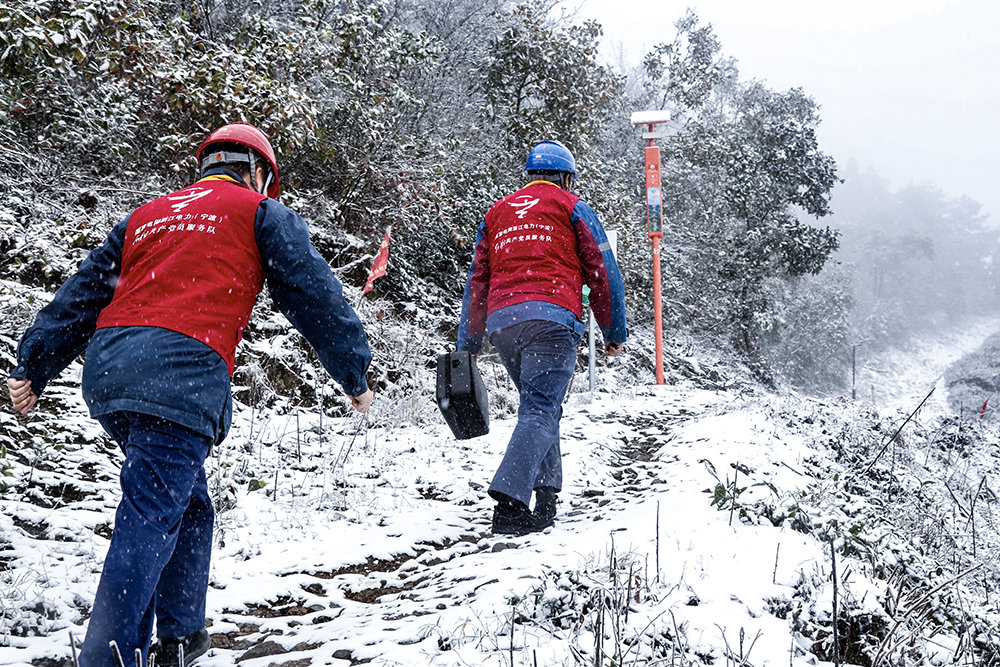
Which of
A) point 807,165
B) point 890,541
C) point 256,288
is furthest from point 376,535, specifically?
point 807,165

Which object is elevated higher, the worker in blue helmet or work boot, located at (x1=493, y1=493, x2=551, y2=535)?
the worker in blue helmet

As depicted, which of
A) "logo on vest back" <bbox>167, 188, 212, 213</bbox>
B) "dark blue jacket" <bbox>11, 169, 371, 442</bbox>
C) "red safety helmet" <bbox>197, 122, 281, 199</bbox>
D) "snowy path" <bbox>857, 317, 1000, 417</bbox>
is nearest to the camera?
"dark blue jacket" <bbox>11, 169, 371, 442</bbox>

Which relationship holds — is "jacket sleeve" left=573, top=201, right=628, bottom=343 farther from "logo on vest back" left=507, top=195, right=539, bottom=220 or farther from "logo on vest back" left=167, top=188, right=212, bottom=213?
"logo on vest back" left=167, top=188, right=212, bottom=213

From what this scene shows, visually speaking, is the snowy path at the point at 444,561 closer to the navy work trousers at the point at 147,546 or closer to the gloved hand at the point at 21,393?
the navy work trousers at the point at 147,546

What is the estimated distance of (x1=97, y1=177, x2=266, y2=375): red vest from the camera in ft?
7.24

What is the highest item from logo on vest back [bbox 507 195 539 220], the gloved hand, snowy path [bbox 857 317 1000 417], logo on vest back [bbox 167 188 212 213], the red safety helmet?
snowy path [bbox 857 317 1000 417]

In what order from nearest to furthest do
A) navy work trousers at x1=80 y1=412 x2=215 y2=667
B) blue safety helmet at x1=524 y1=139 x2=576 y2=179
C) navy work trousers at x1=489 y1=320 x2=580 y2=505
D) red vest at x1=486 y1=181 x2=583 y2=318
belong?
navy work trousers at x1=80 y1=412 x2=215 y2=667 → navy work trousers at x1=489 y1=320 x2=580 y2=505 → red vest at x1=486 y1=181 x2=583 y2=318 → blue safety helmet at x1=524 y1=139 x2=576 y2=179

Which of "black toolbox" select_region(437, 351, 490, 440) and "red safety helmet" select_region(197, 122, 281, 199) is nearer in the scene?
"red safety helmet" select_region(197, 122, 281, 199)

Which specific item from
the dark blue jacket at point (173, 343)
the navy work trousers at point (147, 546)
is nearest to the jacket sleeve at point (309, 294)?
the dark blue jacket at point (173, 343)

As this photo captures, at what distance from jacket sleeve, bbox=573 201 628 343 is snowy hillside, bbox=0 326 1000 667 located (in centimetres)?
99

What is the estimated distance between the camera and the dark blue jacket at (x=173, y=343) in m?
2.10

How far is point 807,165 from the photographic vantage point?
2220 cm

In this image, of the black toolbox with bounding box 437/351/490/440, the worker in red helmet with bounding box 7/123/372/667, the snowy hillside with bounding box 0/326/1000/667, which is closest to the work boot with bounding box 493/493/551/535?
the snowy hillside with bounding box 0/326/1000/667

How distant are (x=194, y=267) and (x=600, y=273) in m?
2.27
